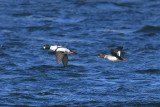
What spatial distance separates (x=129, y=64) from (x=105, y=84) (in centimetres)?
287

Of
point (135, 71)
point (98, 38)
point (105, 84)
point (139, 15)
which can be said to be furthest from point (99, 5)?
point (105, 84)

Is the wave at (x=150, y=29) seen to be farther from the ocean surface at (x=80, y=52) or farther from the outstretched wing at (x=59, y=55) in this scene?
the outstretched wing at (x=59, y=55)

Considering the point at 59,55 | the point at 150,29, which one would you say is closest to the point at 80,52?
the point at 150,29

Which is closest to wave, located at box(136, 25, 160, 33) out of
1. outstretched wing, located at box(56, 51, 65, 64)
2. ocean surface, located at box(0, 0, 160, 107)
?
ocean surface, located at box(0, 0, 160, 107)

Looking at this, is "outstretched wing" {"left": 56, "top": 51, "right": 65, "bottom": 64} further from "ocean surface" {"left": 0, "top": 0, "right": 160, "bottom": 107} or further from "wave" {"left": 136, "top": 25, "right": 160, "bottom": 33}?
"wave" {"left": 136, "top": 25, "right": 160, "bottom": 33}

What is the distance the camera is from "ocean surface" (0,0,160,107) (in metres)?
13.3

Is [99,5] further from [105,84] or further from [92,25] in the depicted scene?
[105,84]

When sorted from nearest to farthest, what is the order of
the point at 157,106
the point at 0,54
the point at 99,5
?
the point at 157,106 → the point at 0,54 → the point at 99,5

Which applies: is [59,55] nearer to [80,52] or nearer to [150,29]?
[80,52]

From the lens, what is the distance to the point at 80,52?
62.0ft

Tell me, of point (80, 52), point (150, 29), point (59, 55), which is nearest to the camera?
point (59, 55)

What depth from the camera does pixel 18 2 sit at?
1129 inches

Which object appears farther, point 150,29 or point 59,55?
point 150,29

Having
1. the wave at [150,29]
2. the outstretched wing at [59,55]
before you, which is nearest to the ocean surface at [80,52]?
the wave at [150,29]
